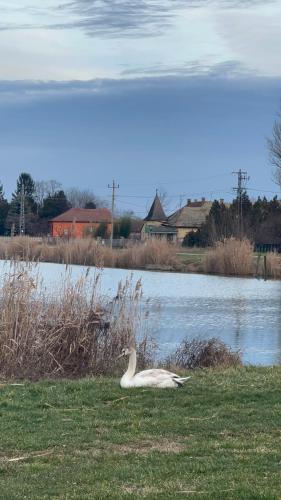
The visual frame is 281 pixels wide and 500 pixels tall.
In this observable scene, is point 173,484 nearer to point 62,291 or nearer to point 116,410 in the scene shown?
point 116,410

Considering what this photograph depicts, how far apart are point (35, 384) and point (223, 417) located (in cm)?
337

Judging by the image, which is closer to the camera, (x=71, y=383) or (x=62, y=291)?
(x=71, y=383)

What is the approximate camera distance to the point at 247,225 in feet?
231

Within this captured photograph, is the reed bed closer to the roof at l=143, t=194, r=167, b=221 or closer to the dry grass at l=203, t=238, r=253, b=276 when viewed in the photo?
the dry grass at l=203, t=238, r=253, b=276

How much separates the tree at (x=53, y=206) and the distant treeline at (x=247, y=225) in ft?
113

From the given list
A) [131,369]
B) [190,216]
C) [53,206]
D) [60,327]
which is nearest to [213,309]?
[60,327]

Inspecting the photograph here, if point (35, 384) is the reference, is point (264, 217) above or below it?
above

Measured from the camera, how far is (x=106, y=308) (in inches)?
579

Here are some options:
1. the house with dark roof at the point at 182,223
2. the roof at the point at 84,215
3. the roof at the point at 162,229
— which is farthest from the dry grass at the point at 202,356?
the roof at the point at 84,215

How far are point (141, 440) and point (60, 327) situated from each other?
6074 mm

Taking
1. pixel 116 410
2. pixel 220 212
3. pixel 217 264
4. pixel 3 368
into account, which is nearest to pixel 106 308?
pixel 3 368

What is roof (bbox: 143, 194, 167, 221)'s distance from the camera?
116438 millimetres

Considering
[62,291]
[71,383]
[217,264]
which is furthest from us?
[217,264]

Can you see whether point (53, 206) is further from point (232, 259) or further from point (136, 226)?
point (232, 259)
